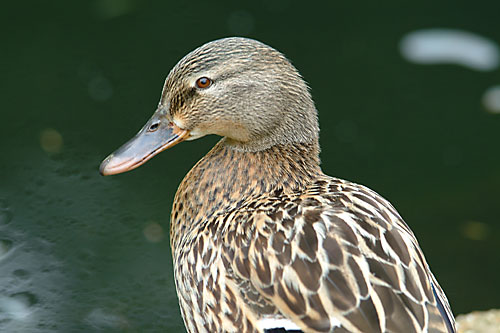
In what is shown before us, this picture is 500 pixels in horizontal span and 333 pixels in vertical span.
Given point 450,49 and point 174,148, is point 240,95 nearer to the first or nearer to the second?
point 174,148

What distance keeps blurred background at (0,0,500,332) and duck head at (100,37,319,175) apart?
3.81ft

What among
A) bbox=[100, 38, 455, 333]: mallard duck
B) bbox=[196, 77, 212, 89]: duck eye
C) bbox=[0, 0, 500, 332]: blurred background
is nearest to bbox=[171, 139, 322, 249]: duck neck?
bbox=[100, 38, 455, 333]: mallard duck

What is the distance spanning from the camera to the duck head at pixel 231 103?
324 cm

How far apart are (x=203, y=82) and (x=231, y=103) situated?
0.14 metres

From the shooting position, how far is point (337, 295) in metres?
2.72

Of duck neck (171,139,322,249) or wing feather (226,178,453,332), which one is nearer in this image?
wing feather (226,178,453,332)

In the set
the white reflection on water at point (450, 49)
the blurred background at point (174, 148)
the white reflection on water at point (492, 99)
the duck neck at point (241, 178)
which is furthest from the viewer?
the white reflection on water at point (450, 49)

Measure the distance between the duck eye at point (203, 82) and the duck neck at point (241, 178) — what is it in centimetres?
34

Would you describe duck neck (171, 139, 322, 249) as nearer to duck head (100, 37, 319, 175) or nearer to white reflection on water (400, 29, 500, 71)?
duck head (100, 37, 319, 175)

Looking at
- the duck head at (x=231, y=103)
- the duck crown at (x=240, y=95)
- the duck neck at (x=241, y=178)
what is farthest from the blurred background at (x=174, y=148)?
the duck crown at (x=240, y=95)

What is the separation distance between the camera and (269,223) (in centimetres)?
301

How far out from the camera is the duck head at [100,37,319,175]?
324 centimetres

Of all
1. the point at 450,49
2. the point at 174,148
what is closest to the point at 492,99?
the point at 450,49

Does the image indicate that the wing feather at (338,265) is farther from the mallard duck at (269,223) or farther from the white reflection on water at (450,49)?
the white reflection on water at (450,49)
